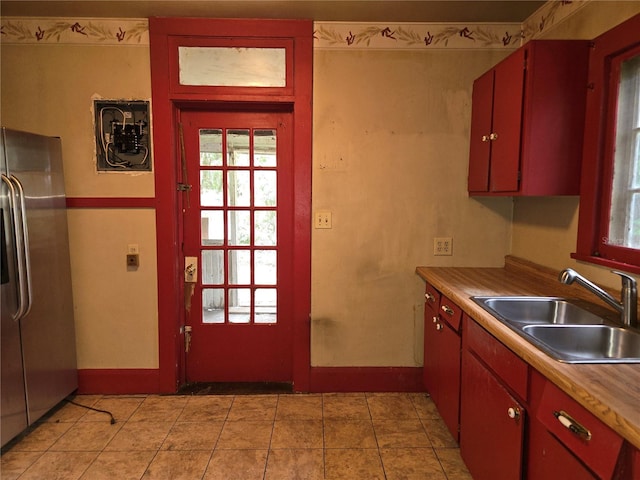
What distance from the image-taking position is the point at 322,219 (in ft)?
8.70

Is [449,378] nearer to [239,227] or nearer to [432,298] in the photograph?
[432,298]

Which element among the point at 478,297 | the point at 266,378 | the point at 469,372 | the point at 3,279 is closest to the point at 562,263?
the point at 478,297

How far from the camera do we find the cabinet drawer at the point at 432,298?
7.63 feet

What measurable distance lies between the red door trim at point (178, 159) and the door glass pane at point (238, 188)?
13.9 inches

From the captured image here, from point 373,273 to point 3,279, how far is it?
2.10 metres

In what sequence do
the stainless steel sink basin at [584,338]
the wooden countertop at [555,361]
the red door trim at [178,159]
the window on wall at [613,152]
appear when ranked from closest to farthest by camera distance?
the wooden countertop at [555,361], the stainless steel sink basin at [584,338], the window on wall at [613,152], the red door trim at [178,159]

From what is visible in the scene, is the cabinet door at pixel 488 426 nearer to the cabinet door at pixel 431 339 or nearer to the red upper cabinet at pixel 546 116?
the cabinet door at pixel 431 339

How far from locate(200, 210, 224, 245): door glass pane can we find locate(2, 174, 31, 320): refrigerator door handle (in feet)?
3.30

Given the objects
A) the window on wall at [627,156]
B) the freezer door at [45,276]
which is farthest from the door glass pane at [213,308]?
the window on wall at [627,156]

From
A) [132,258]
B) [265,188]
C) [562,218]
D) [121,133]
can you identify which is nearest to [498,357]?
[562,218]

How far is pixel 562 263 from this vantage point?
6.96 feet

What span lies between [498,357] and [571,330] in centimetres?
31

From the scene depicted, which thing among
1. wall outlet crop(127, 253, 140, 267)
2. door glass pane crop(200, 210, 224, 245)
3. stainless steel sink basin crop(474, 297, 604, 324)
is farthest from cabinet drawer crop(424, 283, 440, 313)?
wall outlet crop(127, 253, 140, 267)

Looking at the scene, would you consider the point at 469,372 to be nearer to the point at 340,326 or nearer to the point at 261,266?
the point at 340,326
